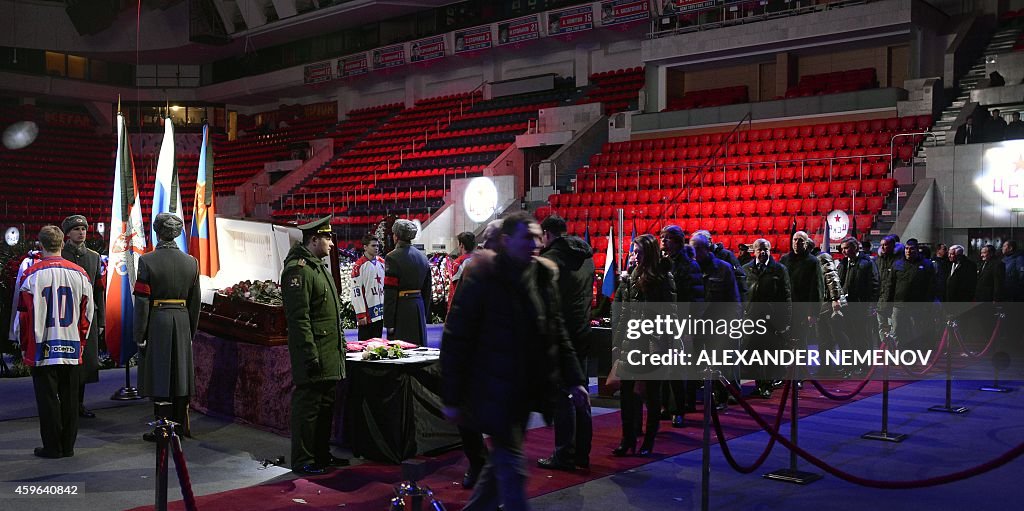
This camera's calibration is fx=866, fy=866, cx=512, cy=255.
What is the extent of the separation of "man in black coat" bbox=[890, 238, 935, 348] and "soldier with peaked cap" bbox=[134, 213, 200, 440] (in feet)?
26.4

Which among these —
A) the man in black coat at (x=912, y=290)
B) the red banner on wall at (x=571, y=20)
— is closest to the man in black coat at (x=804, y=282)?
the man in black coat at (x=912, y=290)

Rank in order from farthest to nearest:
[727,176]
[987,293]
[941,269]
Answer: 1. [727,176]
2. [941,269]
3. [987,293]

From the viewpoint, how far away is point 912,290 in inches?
402

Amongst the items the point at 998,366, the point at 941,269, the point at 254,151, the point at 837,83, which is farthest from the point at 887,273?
the point at 254,151

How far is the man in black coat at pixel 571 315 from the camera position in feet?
18.3

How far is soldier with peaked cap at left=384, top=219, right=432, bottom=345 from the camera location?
6.91 m

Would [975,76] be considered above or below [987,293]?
above

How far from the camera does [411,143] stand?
87.8ft

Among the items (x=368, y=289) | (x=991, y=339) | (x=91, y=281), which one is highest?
(x=91, y=281)

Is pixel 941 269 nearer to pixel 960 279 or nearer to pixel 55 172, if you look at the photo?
pixel 960 279

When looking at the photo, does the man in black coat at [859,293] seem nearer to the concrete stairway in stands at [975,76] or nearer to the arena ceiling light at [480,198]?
the concrete stairway in stands at [975,76]

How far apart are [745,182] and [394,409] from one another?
13.0 metres

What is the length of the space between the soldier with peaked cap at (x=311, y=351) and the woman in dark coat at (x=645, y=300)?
6.45 feet

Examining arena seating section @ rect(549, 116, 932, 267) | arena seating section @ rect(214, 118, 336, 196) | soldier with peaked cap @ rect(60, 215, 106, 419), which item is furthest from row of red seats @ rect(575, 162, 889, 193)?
arena seating section @ rect(214, 118, 336, 196)
